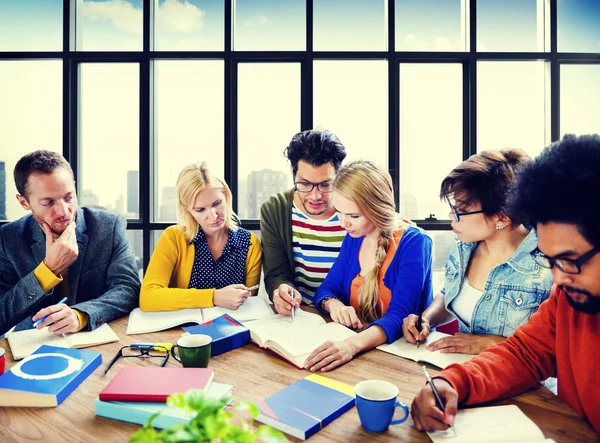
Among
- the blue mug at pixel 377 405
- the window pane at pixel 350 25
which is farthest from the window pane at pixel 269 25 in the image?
the blue mug at pixel 377 405

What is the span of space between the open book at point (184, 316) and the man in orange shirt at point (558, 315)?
0.79 meters

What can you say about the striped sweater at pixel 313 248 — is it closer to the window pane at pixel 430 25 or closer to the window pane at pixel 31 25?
the window pane at pixel 430 25

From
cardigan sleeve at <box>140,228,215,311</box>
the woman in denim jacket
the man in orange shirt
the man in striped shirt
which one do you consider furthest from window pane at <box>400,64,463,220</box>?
the man in orange shirt

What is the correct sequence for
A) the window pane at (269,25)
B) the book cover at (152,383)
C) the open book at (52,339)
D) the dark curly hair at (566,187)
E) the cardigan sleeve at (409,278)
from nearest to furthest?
the dark curly hair at (566,187) → the book cover at (152,383) → the open book at (52,339) → the cardigan sleeve at (409,278) → the window pane at (269,25)

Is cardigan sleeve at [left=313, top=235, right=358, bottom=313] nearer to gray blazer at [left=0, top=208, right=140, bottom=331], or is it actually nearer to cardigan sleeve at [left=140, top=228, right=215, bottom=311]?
cardigan sleeve at [left=140, top=228, right=215, bottom=311]

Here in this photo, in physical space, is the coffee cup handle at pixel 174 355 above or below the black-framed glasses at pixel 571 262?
below

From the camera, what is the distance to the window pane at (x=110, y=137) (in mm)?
3145

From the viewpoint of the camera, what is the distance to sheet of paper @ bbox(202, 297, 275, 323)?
1653 mm

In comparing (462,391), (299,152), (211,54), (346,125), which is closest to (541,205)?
(462,391)

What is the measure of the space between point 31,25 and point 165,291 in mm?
2378

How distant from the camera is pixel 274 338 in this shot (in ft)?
4.50

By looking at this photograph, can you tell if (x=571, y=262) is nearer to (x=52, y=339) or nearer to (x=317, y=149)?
(x=317, y=149)

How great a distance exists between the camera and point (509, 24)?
3102mm

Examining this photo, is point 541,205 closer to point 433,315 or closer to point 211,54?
point 433,315
